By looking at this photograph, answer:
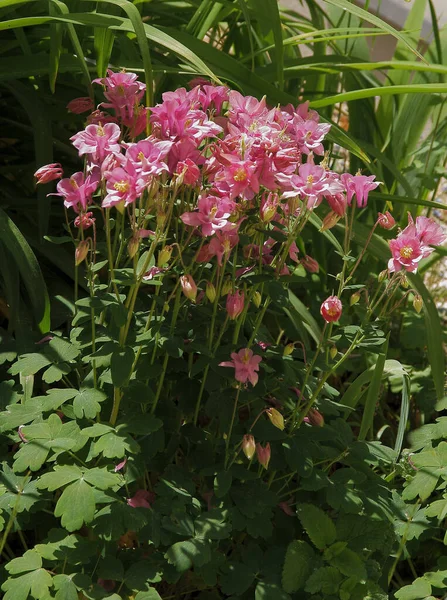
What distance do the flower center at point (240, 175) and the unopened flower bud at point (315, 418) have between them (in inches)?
18.1

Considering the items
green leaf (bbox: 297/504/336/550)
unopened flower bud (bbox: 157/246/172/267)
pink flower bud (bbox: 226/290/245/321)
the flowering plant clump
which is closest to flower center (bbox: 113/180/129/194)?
the flowering plant clump

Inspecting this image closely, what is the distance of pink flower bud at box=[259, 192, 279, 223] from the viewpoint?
1.24 m

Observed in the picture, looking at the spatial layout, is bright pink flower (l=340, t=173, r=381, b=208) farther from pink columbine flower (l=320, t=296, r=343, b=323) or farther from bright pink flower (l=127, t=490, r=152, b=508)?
bright pink flower (l=127, t=490, r=152, b=508)

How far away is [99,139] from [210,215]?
0.19 metres

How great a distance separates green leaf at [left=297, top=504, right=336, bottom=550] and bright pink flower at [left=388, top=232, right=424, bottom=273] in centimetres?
43

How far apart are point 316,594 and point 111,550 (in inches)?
13.6

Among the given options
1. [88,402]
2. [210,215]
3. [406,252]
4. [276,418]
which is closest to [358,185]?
[406,252]

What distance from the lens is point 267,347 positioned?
1.54m

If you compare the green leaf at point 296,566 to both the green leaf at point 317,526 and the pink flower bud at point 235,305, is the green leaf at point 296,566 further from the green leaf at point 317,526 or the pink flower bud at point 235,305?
the pink flower bud at point 235,305

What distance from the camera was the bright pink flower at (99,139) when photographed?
1225mm

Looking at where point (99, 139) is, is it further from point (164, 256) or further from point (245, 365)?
point (245, 365)

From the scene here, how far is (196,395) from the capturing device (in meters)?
1.42

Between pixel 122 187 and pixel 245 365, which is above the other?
pixel 122 187

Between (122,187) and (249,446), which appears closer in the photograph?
(122,187)
